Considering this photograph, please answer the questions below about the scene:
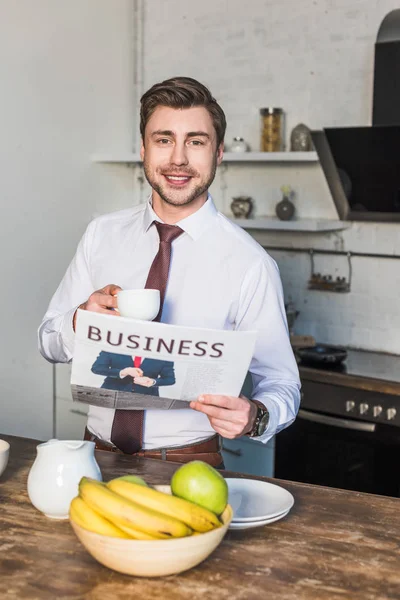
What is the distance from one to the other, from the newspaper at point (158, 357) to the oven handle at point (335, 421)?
1.76 metres

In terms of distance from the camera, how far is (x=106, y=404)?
2070mm

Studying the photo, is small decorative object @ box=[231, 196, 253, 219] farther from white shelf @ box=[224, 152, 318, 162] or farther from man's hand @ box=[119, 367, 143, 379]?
man's hand @ box=[119, 367, 143, 379]

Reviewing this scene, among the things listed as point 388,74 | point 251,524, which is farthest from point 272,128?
point 251,524

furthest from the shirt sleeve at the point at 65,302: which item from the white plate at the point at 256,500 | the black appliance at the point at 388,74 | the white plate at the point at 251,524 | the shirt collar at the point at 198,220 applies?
the black appliance at the point at 388,74

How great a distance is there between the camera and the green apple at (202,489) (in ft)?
4.49

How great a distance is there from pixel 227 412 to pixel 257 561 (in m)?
0.42

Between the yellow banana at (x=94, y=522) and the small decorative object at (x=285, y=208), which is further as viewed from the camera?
the small decorative object at (x=285, y=208)

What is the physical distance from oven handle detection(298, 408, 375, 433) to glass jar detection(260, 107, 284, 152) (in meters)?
1.38

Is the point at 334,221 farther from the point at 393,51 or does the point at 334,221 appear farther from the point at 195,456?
the point at 195,456

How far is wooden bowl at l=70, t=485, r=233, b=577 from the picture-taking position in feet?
4.16

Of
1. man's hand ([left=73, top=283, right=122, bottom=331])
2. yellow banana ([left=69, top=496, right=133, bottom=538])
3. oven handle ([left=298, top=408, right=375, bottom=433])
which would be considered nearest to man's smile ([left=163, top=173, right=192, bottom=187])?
man's hand ([left=73, top=283, right=122, bottom=331])

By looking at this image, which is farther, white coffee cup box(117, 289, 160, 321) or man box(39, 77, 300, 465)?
man box(39, 77, 300, 465)

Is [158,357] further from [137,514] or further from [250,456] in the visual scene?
[250,456]

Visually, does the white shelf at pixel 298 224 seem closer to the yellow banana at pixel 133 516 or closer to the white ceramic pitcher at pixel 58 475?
the white ceramic pitcher at pixel 58 475
